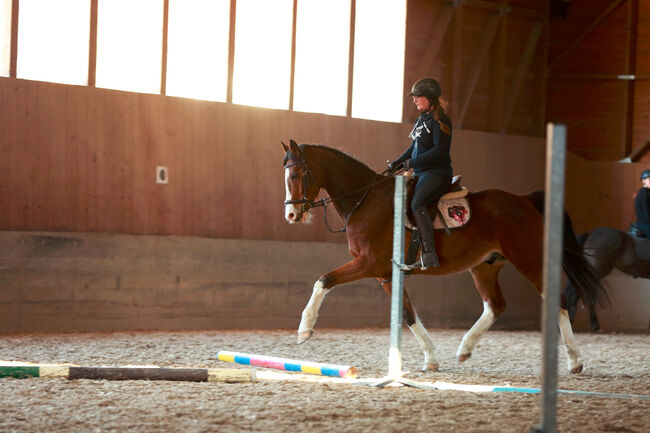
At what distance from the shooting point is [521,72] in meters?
12.8

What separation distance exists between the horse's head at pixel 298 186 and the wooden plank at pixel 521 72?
677 cm

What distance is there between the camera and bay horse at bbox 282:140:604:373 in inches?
256

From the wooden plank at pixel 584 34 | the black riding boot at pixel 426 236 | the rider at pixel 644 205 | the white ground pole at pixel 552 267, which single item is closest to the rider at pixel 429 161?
the black riding boot at pixel 426 236

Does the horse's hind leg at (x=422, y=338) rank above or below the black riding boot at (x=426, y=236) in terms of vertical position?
below

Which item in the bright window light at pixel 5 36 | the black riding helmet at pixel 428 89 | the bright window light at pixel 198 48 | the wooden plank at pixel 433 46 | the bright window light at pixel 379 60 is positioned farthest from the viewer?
the wooden plank at pixel 433 46

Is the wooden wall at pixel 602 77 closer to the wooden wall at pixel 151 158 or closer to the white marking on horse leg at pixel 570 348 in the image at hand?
the wooden wall at pixel 151 158

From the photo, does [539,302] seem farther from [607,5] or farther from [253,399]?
[253,399]

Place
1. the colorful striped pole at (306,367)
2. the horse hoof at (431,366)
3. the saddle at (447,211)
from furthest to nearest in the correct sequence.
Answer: the saddle at (447,211) < the horse hoof at (431,366) < the colorful striped pole at (306,367)

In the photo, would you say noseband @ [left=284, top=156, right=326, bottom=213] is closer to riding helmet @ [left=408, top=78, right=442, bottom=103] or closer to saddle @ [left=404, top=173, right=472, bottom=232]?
saddle @ [left=404, top=173, right=472, bottom=232]

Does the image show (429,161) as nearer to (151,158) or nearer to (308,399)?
(308,399)

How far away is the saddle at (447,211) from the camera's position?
6.62 metres

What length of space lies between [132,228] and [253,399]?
5.52 meters

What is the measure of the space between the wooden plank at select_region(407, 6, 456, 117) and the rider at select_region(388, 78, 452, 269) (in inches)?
203

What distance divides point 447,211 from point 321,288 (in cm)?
137
